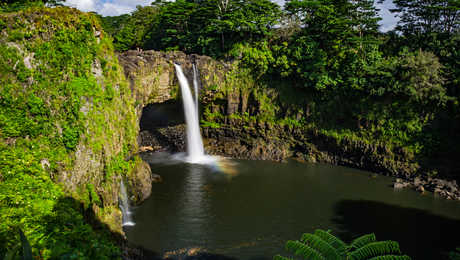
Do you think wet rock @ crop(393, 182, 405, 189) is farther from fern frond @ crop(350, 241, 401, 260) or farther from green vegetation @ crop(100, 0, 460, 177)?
fern frond @ crop(350, 241, 401, 260)

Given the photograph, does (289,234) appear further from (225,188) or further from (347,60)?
(347,60)

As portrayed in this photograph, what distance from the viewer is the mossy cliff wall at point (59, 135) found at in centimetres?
707

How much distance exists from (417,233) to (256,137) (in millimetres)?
15352

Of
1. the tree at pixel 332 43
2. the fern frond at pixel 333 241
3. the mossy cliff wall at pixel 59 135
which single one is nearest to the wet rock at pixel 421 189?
the tree at pixel 332 43

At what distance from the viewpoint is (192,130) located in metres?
27.8

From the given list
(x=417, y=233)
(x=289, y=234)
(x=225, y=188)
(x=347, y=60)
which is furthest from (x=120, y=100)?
(x=347, y=60)

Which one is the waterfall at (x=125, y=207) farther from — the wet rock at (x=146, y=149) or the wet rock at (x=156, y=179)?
the wet rock at (x=146, y=149)

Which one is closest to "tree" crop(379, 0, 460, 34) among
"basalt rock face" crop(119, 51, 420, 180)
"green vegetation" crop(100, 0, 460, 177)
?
"green vegetation" crop(100, 0, 460, 177)

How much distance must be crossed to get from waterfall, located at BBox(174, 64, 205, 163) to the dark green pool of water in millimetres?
4048

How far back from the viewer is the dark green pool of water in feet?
45.6

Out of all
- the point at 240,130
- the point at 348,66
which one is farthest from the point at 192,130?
the point at 348,66

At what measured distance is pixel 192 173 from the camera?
22.8 metres

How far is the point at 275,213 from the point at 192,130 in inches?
528

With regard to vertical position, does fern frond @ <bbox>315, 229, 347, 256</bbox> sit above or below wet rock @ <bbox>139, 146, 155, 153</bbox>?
above
